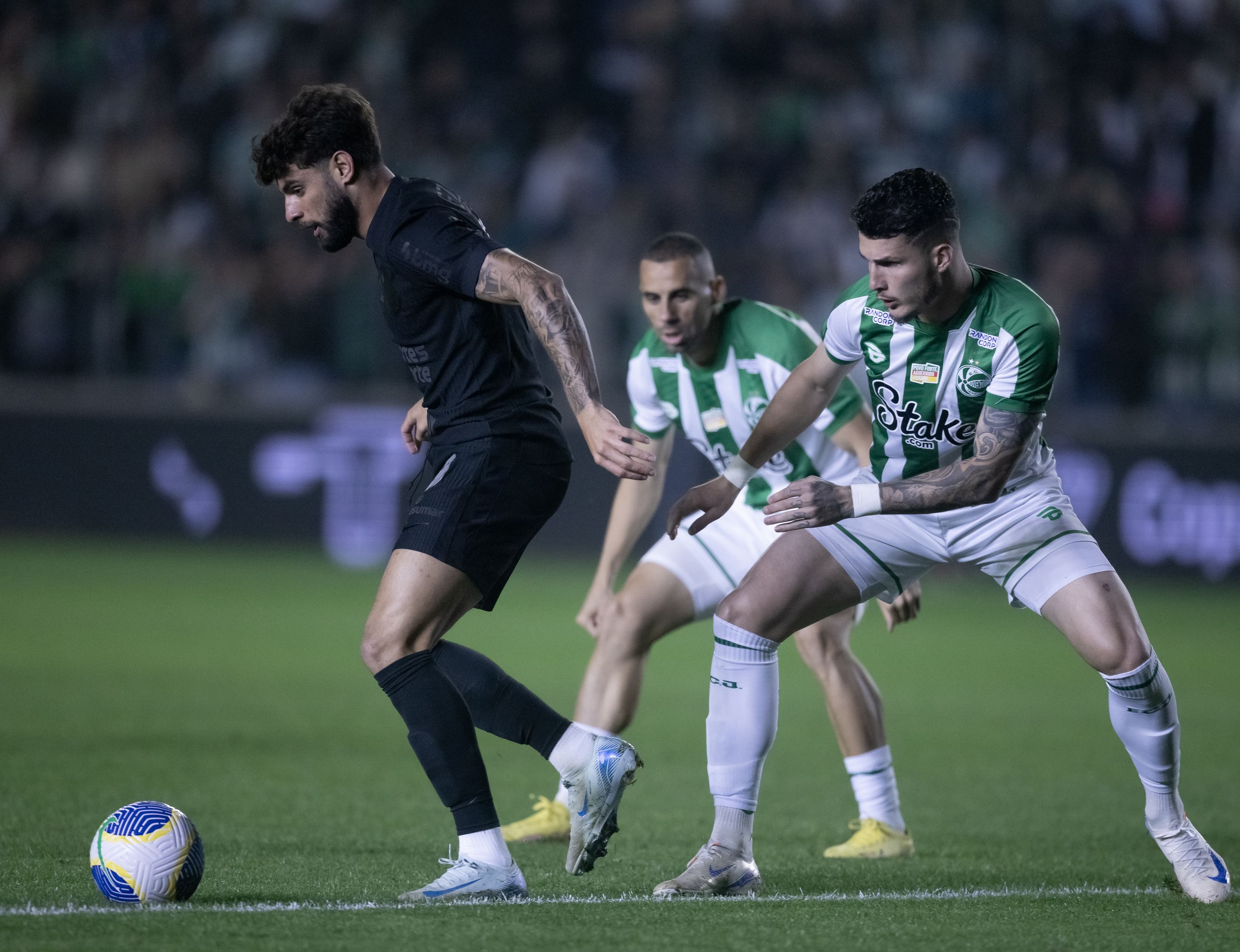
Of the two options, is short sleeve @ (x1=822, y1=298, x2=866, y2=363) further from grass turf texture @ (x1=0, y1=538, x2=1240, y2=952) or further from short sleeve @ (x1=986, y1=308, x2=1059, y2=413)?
grass turf texture @ (x1=0, y1=538, x2=1240, y2=952)

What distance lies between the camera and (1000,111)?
16500 millimetres

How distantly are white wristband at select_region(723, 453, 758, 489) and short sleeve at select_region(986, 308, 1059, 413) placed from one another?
79 centimetres

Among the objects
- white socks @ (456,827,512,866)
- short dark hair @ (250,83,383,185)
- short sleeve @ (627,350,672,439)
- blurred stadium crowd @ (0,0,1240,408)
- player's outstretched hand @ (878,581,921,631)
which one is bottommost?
white socks @ (456,827,512,866)

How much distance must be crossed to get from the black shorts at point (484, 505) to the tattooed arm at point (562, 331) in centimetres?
36

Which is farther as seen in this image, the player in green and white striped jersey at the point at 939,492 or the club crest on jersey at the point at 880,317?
the club crest on jersey at the point at 880,317

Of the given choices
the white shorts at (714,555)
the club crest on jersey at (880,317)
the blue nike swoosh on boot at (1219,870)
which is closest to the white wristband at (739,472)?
the club crest on jersey at (880,317)

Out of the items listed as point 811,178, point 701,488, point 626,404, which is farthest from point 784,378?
point 811,178

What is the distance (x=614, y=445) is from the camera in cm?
404

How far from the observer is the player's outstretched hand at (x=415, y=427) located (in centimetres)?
513

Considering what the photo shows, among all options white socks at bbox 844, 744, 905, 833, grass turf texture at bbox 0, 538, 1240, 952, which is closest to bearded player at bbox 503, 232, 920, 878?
white socks at bbox 844, 744, 905, 833

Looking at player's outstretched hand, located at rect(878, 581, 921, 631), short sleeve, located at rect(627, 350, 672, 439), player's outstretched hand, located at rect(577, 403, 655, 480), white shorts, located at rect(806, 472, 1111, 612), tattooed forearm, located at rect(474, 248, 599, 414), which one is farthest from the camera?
short sleeve, located at rect(627, 350, 672, 439)

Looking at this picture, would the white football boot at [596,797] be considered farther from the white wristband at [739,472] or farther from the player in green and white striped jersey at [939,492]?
the white wristband at [739,472]

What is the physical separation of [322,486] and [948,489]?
1186 centimetres

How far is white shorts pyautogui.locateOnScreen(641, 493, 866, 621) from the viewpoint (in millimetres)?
5914
